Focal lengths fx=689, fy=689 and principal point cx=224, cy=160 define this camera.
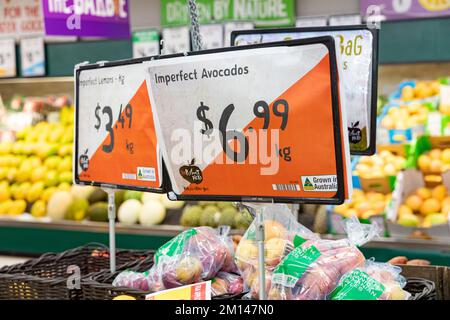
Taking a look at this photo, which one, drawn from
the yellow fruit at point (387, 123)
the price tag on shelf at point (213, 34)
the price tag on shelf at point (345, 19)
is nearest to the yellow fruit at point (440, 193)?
the yellow fruit at point (387, 123)

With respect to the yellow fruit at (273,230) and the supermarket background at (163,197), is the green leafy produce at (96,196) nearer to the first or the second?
the supermarket background at (163,197)

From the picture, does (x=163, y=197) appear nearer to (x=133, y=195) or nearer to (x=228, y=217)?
(x=133, y=195)

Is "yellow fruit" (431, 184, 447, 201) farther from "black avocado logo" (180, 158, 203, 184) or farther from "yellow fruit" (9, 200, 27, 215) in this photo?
"yellow fruit" (9, 200, 27, 215)

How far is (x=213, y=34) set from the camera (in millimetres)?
6238

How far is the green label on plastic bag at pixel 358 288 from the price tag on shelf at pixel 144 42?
16.0ft

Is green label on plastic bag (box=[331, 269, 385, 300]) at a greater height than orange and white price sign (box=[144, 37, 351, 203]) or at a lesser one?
lesser

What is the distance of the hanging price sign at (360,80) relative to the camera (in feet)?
8.02

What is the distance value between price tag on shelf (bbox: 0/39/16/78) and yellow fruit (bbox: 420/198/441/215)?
14.4ft

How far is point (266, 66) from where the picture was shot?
5.97ft

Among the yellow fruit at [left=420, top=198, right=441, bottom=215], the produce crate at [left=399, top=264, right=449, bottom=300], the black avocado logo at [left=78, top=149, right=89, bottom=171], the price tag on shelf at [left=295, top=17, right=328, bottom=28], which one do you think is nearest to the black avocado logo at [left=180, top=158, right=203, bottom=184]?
the black avocado logo at [left=78, top=149, right=89, bottom=171]

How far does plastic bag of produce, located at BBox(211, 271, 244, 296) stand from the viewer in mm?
2086

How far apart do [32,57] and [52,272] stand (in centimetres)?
461

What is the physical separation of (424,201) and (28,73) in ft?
13.6
